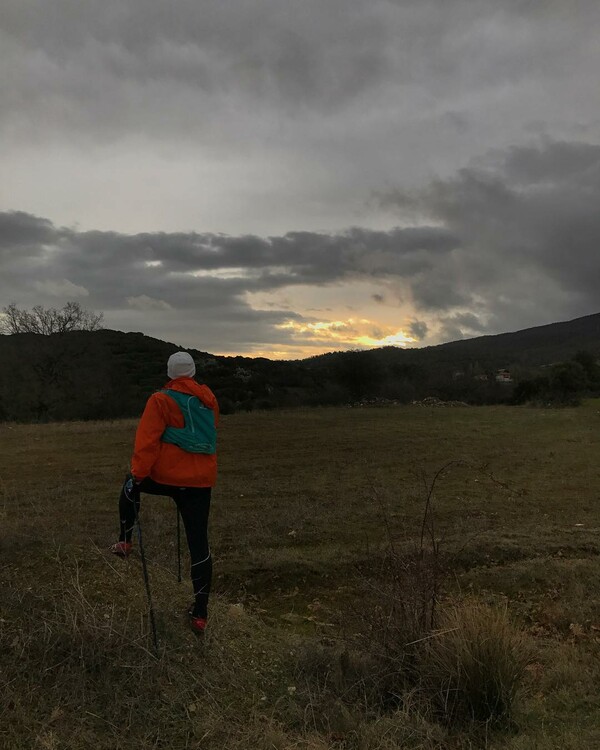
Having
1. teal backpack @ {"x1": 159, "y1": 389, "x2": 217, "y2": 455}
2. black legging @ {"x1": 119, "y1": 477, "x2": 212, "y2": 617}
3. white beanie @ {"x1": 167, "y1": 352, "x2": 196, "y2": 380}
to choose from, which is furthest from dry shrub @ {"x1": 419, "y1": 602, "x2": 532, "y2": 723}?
white beanie @ {"x1": 167, "y1": 352, "x2": 196, "y2": 380}

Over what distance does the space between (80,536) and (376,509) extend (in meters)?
5.40

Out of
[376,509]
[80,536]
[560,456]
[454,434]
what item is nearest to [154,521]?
[80,536]

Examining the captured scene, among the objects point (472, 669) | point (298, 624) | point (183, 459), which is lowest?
point (298, 624)

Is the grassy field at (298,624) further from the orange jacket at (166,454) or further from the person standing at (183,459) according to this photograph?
the orange jacket at (166,454)

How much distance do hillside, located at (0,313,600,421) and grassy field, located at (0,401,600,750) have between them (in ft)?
119

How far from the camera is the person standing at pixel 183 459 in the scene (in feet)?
12.0

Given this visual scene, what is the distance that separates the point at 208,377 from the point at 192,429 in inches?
2368

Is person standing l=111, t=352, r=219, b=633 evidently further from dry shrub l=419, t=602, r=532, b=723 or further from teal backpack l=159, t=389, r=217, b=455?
dry shrub l=419, t=602, r=532, b=723

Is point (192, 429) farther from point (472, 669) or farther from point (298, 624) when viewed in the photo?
point (298, 624)

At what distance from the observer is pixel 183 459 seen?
148 inches

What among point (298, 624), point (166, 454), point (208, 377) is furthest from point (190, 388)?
point (208, 377)

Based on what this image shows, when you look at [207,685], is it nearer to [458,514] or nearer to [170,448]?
[170,448]

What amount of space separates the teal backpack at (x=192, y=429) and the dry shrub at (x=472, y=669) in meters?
2.00

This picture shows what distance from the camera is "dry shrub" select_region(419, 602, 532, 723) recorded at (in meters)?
3.34
